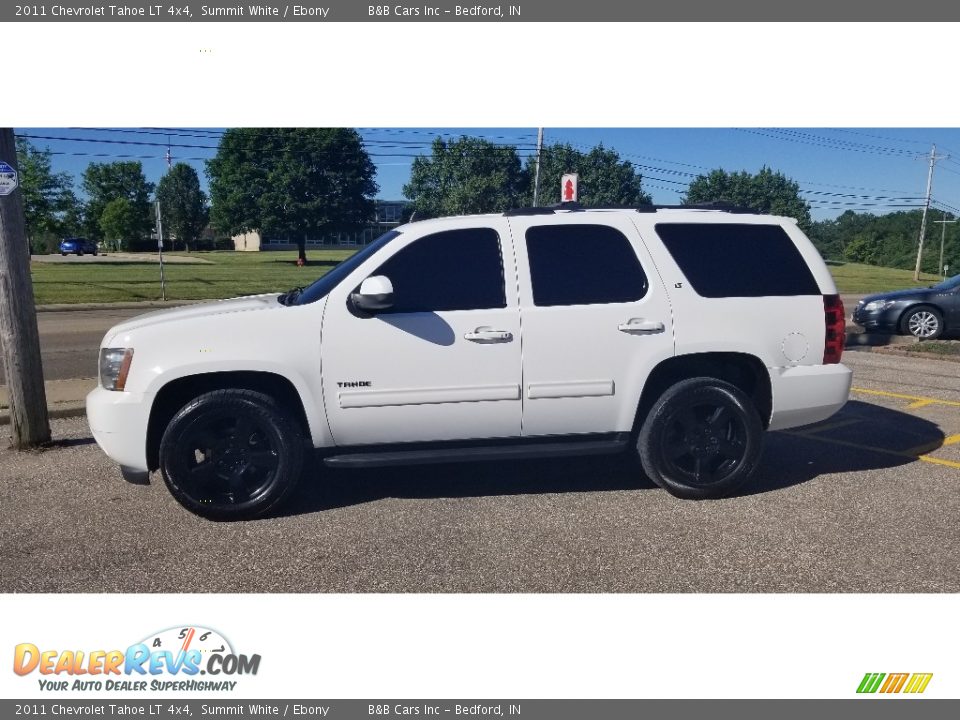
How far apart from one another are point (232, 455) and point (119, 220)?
208 feet

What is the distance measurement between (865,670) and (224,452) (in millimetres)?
3590

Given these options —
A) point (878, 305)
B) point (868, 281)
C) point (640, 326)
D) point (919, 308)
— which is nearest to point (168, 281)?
point (878, 305)

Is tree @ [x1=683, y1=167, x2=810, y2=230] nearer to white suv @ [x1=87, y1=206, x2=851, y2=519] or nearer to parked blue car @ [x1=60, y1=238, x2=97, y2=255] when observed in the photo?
white suv @ [x1=87, y1=206, x2=851, y2=519]

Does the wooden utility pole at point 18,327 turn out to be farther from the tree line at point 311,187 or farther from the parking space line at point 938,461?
the tree line at point 311,187

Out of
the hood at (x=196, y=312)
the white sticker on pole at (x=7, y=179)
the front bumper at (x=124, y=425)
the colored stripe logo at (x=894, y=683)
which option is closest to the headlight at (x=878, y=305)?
the colored stripe logo at (x=894, y=683)

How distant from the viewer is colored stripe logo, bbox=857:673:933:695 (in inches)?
113

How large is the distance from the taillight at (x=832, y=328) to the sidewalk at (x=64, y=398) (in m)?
7.05

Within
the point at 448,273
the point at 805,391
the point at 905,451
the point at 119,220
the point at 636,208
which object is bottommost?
the point at 905,451

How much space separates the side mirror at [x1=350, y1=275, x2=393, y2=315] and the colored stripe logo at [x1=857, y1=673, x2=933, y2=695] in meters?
3.00

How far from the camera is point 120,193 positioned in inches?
2402

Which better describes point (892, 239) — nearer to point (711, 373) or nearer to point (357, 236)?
point (357, 236)

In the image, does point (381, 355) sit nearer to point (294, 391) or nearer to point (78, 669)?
point (294, 391)

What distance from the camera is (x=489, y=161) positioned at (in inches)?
1153

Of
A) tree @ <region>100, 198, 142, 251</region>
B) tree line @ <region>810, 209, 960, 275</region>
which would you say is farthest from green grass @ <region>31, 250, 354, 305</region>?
tree line @ <region>810, 209, 960, 275</region>
